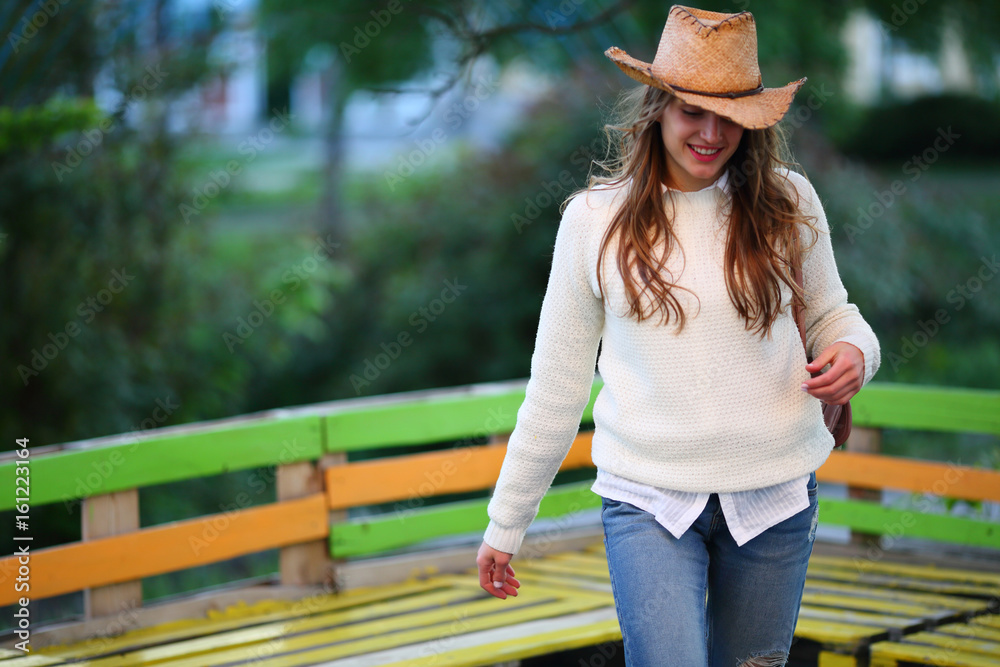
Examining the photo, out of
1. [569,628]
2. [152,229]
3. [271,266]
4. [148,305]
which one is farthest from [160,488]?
[569,628]

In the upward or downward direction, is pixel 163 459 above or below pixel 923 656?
above

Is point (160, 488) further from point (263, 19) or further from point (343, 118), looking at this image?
point (343, 118)

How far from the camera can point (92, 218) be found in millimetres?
6742

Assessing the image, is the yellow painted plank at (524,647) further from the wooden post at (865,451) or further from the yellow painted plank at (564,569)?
the wooden post at (865,451)

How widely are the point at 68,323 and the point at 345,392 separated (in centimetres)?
463

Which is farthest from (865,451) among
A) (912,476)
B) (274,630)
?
(274,630)

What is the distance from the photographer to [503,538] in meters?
2.13

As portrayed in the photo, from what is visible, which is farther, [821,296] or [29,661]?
[29,661]

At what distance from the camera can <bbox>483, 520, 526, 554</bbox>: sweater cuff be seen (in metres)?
2.13

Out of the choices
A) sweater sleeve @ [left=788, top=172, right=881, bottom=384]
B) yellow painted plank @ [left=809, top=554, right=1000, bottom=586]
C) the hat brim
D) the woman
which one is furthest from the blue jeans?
yellow painted plank @ [left=809, top=554, right=1000, bottom=586]

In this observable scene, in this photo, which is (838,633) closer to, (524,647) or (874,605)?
(874,605)

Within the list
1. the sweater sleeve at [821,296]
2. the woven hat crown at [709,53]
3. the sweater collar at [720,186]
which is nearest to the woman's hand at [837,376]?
the sweater sleeve at [821,296]

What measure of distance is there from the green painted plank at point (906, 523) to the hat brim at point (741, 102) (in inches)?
95.8

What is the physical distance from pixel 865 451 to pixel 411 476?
180 centimetres
